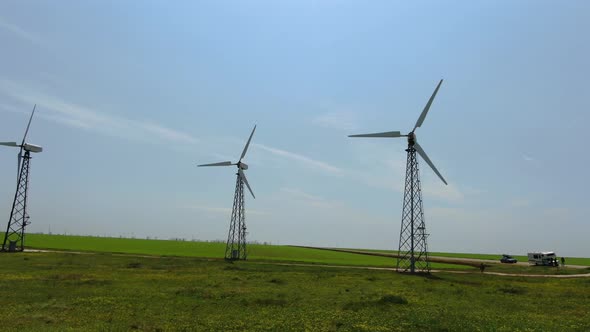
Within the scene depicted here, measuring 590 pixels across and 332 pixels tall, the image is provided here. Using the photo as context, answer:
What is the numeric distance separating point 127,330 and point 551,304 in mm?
40256

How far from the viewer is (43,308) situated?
30156 millimetres

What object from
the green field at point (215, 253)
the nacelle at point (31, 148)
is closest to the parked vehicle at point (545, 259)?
the green field at point (215, 253)

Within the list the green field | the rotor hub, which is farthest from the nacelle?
the rotor hub

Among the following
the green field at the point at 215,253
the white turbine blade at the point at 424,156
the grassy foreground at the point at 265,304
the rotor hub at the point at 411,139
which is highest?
the rotor hub at the point at 411,139

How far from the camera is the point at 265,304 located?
34.9 metres

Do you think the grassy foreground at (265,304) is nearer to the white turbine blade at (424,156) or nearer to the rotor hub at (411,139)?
the white turbine blade at (424,156)

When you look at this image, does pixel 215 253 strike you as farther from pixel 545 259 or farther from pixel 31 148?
pixel 545 259

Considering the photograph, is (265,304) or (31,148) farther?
(31,148)

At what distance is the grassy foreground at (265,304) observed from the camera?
1071 inches

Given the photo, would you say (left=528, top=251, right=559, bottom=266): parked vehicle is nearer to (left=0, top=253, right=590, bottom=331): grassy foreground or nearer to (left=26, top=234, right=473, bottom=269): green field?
(left=26, top=234, right=473, bottom=269): green field

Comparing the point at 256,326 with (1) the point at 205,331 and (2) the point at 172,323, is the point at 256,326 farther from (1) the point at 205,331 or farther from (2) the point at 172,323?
(2) the point at 172,323

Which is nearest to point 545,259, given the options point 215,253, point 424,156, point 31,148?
point 424,156

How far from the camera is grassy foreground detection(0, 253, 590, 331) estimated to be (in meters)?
27.2

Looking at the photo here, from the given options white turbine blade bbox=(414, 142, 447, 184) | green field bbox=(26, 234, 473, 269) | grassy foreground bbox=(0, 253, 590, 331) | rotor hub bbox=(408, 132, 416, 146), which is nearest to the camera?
grassy foreground bbox=(0, 253, 590, 331)
